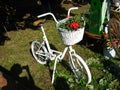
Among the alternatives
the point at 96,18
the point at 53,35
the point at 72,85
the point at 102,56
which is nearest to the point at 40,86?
the point at 72,85

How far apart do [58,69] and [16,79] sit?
124cm

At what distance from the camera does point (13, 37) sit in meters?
10.4

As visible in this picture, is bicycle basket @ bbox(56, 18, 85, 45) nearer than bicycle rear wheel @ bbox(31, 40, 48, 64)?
Yes

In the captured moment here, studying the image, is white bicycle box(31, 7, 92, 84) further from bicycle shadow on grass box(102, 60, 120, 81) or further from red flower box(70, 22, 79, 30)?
bicycle shadow on grass box(102, 60, 120, 81)

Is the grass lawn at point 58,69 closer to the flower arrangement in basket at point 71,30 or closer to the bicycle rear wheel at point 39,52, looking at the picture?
the bicycle rear wheel at point 39,52

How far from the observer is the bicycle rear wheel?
24.7ft

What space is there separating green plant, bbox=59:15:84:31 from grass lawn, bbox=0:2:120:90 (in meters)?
1.54

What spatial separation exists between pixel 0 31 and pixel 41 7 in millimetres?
2785

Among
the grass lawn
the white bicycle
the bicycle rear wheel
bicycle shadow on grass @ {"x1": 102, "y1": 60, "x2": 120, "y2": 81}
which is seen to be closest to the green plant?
the white bicycle

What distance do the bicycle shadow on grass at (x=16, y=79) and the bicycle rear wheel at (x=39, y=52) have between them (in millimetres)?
455

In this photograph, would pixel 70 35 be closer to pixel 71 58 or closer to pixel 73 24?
pixel 73 24

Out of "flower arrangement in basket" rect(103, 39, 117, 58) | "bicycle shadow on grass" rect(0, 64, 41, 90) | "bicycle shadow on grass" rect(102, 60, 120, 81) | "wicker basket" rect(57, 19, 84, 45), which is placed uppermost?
"wicker basket" rect(57, 19, 84, 45)

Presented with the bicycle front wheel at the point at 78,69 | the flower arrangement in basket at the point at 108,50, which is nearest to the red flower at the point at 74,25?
the bicycle front wheel at the point at 78,69

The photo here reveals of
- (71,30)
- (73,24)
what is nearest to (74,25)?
(73,24)
